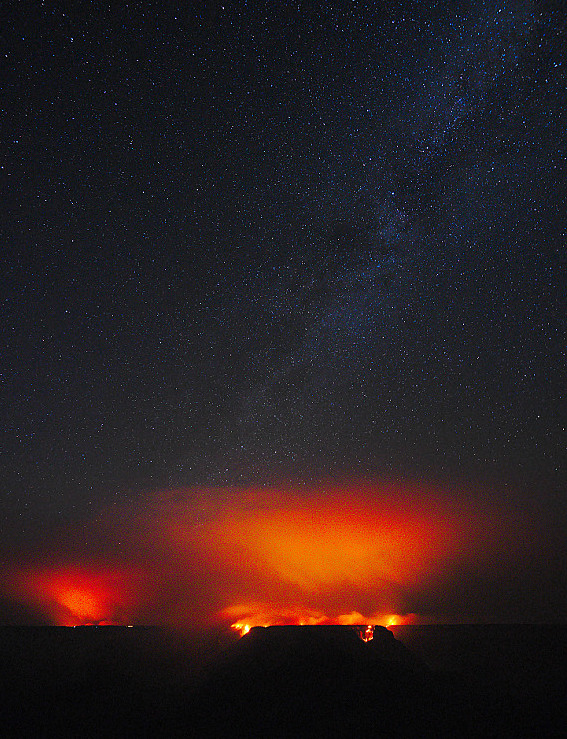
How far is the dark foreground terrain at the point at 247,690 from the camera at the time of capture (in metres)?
33.7

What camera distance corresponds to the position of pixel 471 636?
355ft

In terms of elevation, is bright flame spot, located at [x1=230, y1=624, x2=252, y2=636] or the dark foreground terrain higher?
bright flame spot, located at [x1=230, y1=624, x2=252, y2=636]

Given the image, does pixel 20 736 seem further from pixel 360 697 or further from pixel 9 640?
pixel 9 640

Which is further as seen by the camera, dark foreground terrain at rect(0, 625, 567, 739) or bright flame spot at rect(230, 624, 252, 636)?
bright flame spot at rect(230, 624, 252, 636)

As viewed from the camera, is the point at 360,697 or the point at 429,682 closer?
the point at 360,697

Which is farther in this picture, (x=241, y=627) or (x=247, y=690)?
→ (x=241, y=627)

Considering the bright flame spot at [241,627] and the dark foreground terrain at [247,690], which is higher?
the bright flame spot at [241,627]

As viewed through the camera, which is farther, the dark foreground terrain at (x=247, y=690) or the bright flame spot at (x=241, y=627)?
the bright flame spot at (x=241, y=627)

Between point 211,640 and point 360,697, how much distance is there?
35343 millimetres

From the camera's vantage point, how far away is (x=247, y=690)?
3744 centimetres

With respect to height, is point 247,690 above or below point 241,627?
below

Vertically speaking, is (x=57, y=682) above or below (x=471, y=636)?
below

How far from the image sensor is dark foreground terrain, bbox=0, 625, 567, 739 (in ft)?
110

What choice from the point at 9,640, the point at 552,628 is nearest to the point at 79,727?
the point at 9,640
